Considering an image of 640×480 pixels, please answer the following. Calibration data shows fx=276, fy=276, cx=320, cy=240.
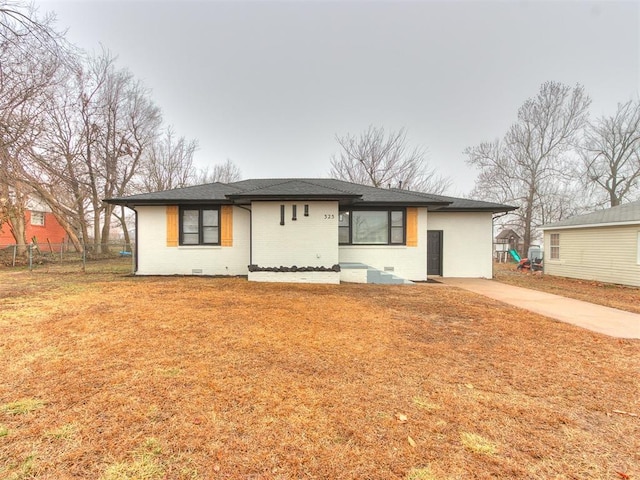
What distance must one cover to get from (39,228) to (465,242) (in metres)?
33.9

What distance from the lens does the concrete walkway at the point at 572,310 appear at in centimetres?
506

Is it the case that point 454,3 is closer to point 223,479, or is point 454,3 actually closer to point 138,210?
point 138,210

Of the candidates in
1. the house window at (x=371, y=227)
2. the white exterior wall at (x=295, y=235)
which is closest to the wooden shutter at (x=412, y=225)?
the house window at (x=371, y=227)

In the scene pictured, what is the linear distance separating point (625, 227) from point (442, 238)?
674cm

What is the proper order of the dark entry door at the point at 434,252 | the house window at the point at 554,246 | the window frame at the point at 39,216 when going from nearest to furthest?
the dark entry door at the point at 434,252, the house window at the point at 554,246, the window frame at the point at 39,216

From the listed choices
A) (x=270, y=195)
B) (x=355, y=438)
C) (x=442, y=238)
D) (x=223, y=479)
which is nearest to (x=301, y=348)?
(x=355, y=438)

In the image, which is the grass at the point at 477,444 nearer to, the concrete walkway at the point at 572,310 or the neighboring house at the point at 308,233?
the concrete walkway at the point at 572,310

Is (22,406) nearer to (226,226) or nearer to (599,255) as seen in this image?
(226,226)

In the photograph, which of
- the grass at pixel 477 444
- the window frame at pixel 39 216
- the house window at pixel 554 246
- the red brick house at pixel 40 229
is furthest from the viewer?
the window frame at pixel 39 216

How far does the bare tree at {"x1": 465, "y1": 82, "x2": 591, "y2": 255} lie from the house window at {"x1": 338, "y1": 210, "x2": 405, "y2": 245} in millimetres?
17325

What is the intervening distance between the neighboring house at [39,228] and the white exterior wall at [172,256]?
17388 mm

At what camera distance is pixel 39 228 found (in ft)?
81.0

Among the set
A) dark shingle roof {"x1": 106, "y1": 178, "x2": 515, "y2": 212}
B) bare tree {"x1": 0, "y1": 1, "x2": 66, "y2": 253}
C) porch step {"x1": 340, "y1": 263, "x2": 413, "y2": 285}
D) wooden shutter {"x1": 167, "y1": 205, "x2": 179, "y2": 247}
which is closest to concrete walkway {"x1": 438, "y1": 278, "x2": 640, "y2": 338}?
porch step {"x1": 340, "y1": 263, "x2": 413, "y2": 285}

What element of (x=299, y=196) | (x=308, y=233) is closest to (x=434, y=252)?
(x=308, y=233)
